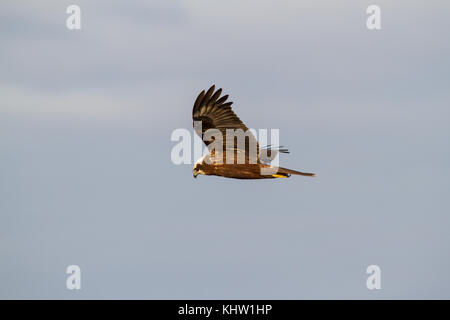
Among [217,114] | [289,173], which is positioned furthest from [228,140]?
[289,173]

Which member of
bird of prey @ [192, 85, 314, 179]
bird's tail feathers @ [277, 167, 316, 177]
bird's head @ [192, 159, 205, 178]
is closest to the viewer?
bird's tail feathers @ [277, 167, 316, 177]

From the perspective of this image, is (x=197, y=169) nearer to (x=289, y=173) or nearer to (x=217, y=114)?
(x=217, y=114)

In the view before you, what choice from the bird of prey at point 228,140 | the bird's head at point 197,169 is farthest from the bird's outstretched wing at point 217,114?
the bird's head at point 197,169

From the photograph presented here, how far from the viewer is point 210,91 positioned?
56.4 feet

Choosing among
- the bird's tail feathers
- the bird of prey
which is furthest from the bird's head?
the bird's tail feathers

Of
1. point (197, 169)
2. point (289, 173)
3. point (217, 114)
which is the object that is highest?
point (217, 114)

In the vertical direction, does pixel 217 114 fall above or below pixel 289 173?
above

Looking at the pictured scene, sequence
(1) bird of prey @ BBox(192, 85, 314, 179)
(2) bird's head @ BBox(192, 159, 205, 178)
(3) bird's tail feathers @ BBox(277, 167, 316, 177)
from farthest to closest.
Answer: (2) bird's head @ BBox(192, 159, 205, 178)
(1) bird of prey @ BBox(192, 85, 314, 179)
(3) bird's tail feathers @ BBox(277, 167, 316, 177)

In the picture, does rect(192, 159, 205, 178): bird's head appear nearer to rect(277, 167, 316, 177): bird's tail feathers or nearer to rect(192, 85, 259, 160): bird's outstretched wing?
rect(192, 85, 259, 160): bird's outstretched wing

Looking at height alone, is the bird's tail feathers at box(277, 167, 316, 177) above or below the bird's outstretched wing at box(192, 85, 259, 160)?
below

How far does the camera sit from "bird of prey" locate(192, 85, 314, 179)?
1711 cm

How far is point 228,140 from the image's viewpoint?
17.3 metres
